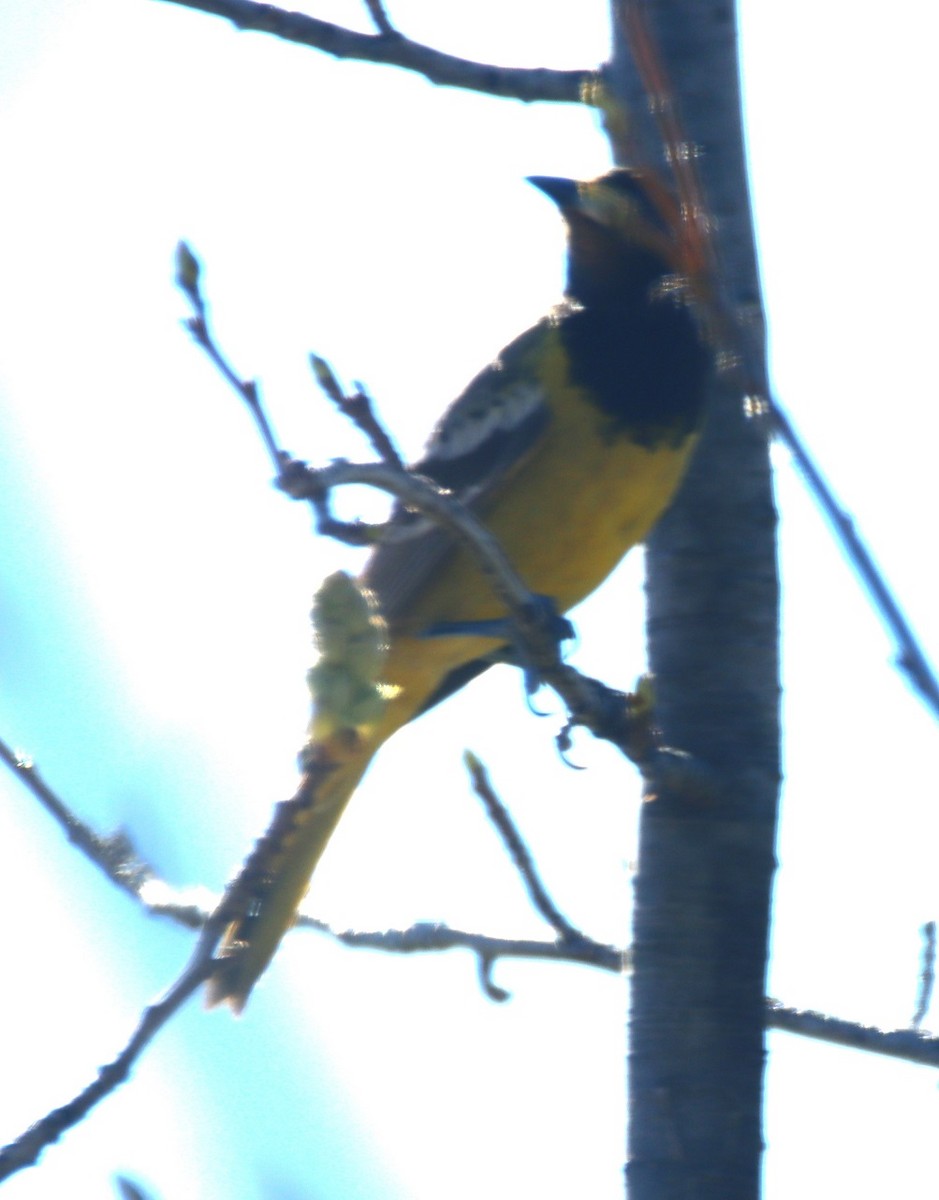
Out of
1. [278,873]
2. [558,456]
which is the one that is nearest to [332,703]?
[278,873]

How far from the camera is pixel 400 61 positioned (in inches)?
124

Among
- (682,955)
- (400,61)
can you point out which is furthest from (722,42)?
(682,955)

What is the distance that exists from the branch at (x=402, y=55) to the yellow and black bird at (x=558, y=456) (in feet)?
1.13

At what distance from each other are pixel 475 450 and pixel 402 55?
1.12 meters

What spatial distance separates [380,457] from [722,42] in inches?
65.3

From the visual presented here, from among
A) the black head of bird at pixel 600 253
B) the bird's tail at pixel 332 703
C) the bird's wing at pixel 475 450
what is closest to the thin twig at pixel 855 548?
the bird's tail at pixel 332 703

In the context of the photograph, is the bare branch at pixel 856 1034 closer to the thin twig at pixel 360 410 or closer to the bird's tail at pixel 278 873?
the bird's tail at pixel 278 873

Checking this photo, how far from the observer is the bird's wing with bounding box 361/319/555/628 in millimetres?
3898

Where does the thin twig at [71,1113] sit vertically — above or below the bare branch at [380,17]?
below

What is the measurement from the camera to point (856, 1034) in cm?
293

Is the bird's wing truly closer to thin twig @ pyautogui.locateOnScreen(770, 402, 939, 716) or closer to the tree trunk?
the tree trunk

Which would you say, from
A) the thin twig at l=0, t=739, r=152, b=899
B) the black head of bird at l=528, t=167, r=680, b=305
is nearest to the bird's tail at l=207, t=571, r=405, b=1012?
the thin twig at l=0, t=739, r=152, b=899

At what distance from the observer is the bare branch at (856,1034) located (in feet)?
9.42

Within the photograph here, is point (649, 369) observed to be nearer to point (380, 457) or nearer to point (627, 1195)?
point (627, 1195)
